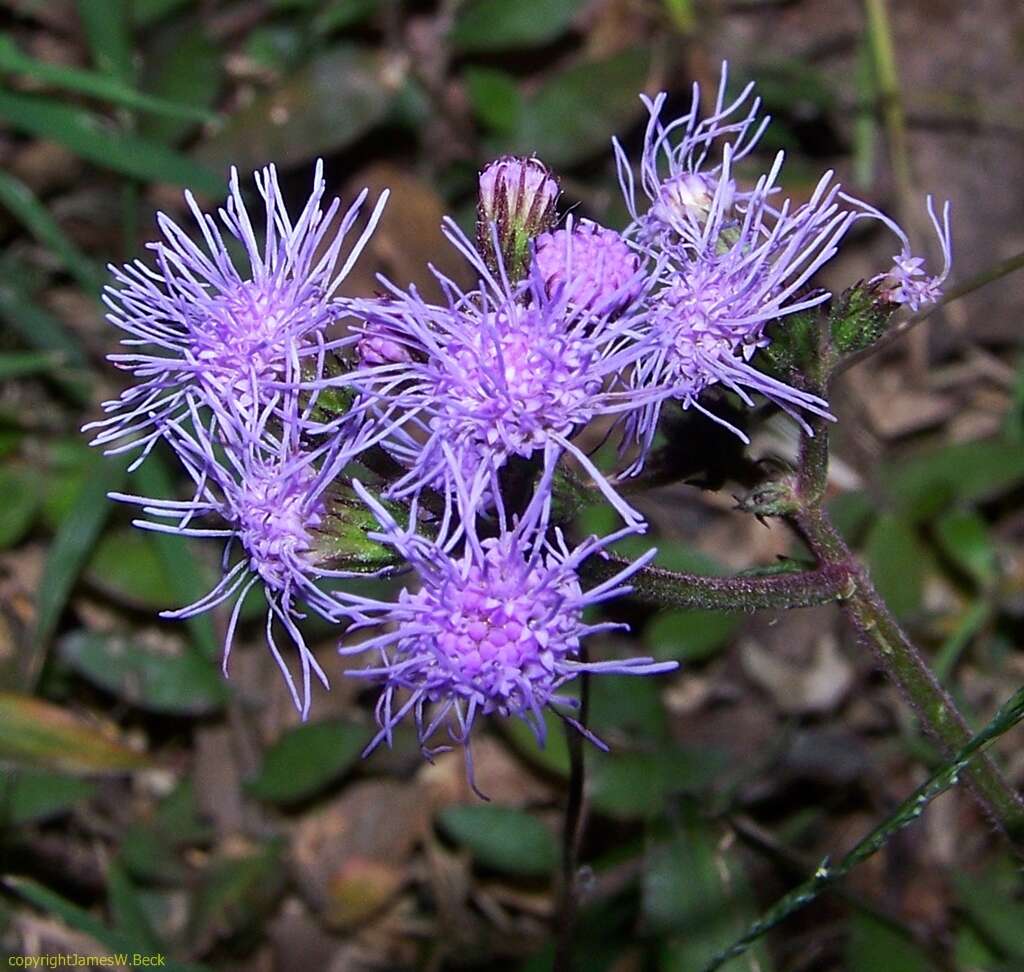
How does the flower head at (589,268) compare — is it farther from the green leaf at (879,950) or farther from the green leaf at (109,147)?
the green leaf at (109,147)

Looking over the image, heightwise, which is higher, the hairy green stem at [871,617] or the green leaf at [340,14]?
the green leaf at [340,14]

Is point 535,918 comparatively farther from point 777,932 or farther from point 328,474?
point 328,474

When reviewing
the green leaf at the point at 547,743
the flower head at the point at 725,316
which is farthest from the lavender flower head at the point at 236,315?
the green leaf at the point at 547,743

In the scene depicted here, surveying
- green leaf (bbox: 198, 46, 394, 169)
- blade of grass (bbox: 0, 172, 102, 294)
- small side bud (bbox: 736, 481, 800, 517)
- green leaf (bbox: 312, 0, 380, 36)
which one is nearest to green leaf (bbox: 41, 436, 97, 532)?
blade of grass (bbox: 0, 172, 102, 294)

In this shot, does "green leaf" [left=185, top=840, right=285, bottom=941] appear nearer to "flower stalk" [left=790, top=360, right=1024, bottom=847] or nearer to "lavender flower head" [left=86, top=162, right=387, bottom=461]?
"lavender flower head" [left=86, top=162, right=387, bottom=461]

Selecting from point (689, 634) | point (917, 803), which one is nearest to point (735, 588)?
point (917, 803)

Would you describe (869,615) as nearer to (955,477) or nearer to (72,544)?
(955,477)

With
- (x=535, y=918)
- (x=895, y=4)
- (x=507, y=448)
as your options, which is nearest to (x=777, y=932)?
(x=535, y=918)
